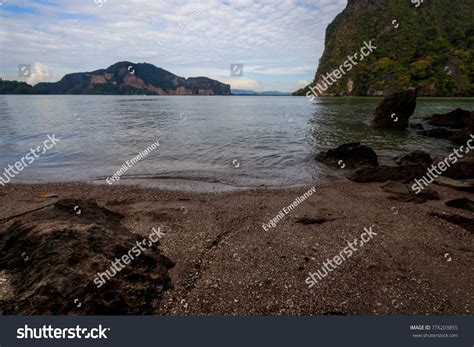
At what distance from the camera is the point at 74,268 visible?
6.33 m

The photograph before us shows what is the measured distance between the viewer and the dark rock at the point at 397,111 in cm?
4006

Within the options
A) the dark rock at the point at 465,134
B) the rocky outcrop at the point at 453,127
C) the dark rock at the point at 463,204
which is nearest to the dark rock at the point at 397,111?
the rocky outcrop at the point at 453,127

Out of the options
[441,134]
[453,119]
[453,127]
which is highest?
[453,119]

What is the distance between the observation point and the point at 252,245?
29.4 feet

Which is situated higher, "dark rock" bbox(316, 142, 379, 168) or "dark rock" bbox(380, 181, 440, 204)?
"dark rock" bbox(316, 142, 379, 168)

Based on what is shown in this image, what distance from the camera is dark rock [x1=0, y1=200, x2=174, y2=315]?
576 centimetres

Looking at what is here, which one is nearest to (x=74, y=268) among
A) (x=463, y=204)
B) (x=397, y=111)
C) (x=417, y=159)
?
(x=463, y=204)

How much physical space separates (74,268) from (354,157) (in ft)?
60.4

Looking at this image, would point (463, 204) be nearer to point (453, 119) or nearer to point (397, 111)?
point (397, 111)

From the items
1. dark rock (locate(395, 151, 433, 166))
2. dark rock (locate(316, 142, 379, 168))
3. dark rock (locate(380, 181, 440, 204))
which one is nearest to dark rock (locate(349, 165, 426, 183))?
dark rock (locate(380, 181, 440, 204))

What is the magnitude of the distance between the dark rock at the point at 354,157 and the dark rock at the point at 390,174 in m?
3.07

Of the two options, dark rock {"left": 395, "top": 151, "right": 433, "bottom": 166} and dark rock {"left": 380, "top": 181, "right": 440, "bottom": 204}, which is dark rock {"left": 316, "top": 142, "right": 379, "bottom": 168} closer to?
dark rock {"left": 395, "top": 151, "right": 433, "bottom": 166}

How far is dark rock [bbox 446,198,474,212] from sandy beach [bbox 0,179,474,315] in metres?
0.37

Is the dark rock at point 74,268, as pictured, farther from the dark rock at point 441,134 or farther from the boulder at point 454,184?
the dark rock at point 441,134
